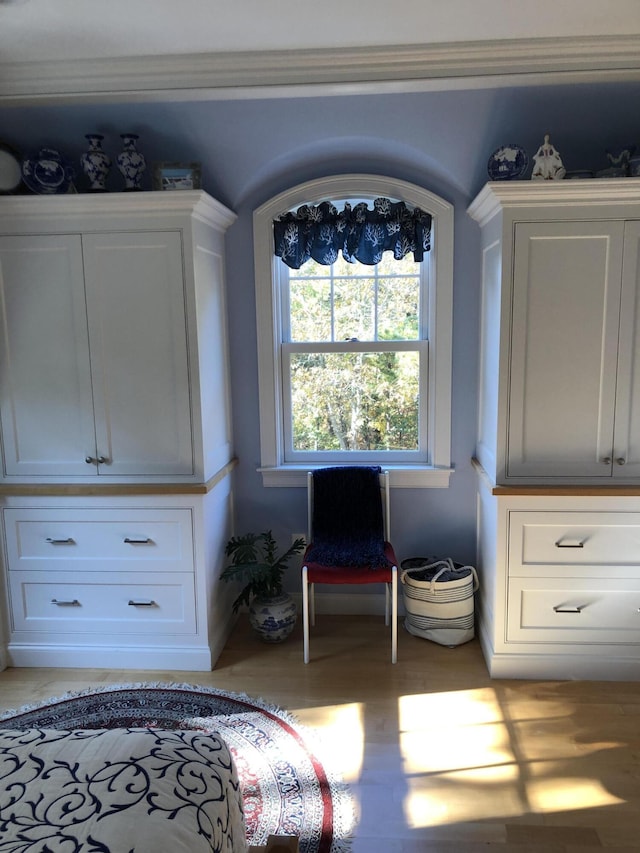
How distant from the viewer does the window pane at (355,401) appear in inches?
131

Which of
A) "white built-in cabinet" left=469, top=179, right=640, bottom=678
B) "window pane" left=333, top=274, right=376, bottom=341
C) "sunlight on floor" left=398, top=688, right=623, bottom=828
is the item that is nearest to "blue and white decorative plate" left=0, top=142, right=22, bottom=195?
"window pane" left=333, top=274, right=376, bottom=341

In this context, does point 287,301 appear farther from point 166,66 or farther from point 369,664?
point 369,664

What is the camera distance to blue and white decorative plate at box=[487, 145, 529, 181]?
2649mm

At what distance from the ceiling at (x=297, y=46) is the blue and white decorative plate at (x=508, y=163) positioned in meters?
0.33

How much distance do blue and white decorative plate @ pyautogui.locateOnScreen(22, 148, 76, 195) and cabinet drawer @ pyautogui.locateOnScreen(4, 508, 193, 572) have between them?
143 cm

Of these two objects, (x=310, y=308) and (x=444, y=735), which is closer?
(x=444, y=735)

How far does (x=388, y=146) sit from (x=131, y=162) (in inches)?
46.6

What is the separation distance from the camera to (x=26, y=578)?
114 inches

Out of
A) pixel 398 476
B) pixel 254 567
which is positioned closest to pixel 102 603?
pixel 254 567

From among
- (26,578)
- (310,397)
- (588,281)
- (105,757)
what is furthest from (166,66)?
(105,757)

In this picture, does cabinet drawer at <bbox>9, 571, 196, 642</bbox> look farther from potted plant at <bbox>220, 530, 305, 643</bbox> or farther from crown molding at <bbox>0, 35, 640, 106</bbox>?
crown molding at <bbox>0, 35, 640, 106</bbox>

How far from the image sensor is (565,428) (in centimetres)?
261

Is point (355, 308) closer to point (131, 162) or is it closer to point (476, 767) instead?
point (131, 162)

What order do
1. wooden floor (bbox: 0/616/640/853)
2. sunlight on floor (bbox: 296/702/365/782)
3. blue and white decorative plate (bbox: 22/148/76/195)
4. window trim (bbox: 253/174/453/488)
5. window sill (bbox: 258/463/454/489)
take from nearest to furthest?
wooden floor (bbox: 0/616/640/853) < sunlight on floor (bbox: 296/702/365/782) < blue and white decorative plate (bbox: 22/148/76/195) < window trim (bbox: 253/174/453/488) < window sill (bbox: 258/463/454/489)
